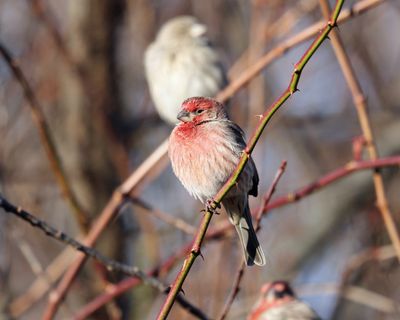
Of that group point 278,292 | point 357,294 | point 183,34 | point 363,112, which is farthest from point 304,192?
point 183,34

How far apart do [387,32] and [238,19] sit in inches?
84.0

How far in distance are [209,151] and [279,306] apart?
2430 millimetres

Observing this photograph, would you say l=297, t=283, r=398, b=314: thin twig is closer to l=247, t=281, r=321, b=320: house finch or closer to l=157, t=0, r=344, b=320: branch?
l=247, t=281, r=321, b=320: house finch

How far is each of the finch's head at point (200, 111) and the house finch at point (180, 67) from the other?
12.0 feet

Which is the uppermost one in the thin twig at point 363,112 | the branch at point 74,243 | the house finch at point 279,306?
the thin twig at point 363,112

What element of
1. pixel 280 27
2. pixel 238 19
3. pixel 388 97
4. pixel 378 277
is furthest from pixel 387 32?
pixel 280 27

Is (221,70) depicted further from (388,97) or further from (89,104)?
(388,97)

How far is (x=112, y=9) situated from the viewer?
8.54 meters

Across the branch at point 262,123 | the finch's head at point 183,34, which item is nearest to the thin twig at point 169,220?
the branch at point 262,123

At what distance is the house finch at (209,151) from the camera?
364cm

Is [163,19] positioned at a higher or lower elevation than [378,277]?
higher

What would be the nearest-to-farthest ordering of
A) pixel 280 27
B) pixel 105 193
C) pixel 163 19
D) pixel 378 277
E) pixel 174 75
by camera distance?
pixel 280 27
pixel 174 75
pixel 378 277
pixel 105 193
pixel 163 19

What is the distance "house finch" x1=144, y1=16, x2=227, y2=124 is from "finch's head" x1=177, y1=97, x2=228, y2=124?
144 inches

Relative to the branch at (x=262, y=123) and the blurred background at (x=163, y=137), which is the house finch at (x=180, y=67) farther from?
the branch at (x=262, y=123)
